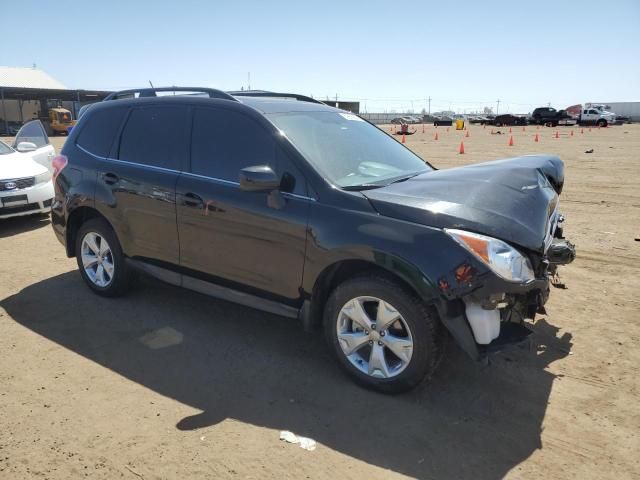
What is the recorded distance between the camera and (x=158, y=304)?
489 cm

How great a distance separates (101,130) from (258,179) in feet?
7.95

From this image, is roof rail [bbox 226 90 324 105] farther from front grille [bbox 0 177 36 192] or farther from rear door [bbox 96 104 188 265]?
front grille [bbox 0 177 36 192]

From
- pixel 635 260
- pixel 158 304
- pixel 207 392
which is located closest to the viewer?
pixel 207 392

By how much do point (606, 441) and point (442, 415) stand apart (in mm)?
905

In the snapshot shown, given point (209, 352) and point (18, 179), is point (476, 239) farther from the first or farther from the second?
point (18, 179)

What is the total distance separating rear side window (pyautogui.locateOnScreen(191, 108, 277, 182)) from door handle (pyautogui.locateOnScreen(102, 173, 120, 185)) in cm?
95

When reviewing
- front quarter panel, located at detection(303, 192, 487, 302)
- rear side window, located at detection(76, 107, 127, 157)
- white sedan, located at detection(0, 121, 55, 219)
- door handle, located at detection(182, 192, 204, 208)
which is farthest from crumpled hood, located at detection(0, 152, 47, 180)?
front quarter panel, located at detection(303, 192, 487, 302)

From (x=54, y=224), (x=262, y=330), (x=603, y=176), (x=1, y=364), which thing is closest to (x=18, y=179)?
(x=54, y=224)

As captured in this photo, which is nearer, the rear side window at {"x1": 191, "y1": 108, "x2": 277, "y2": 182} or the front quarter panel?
the front quarter panel

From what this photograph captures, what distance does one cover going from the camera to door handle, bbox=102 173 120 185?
4.65 meters

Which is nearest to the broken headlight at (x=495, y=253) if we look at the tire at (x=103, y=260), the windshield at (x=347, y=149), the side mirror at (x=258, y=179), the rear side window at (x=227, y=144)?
the windshield at (x=347, y=149)

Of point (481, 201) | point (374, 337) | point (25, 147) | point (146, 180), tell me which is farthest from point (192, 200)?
point (25, 147)

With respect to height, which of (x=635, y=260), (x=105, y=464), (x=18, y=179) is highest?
(x=18, y=179)

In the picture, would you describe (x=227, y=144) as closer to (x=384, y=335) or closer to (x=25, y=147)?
(x=384, y=335)
